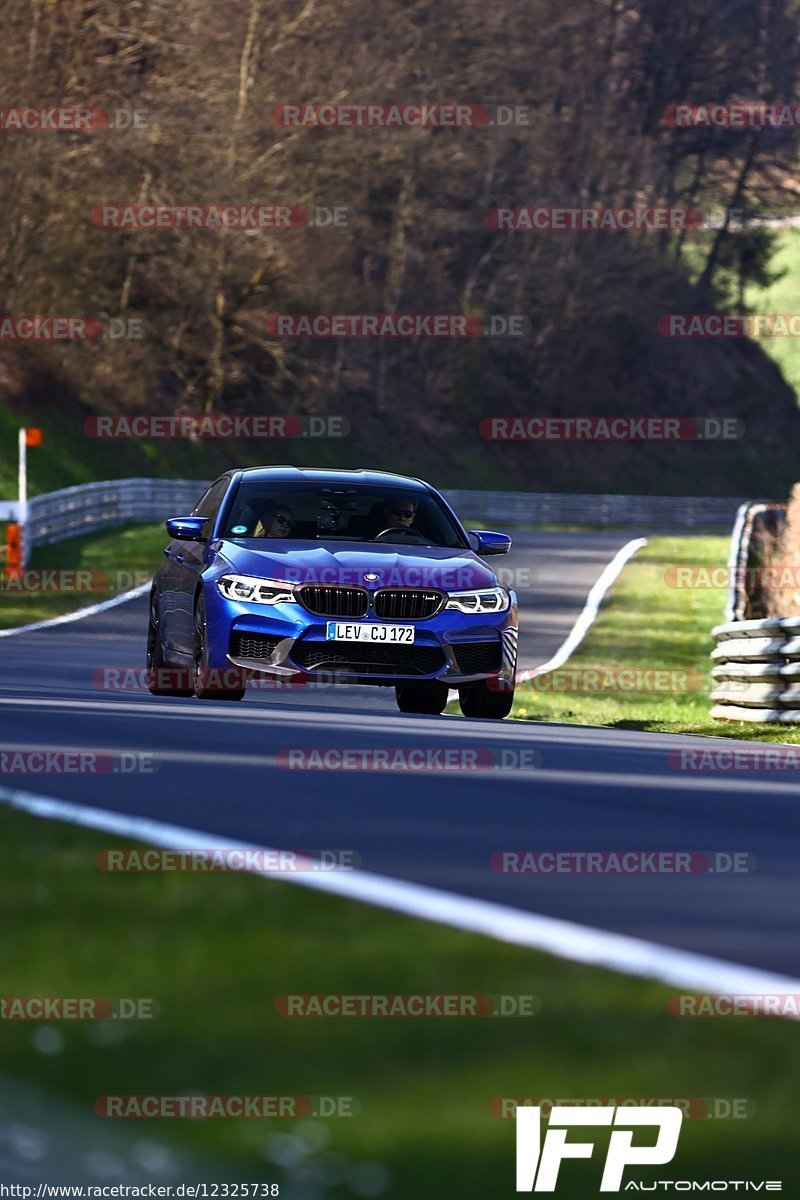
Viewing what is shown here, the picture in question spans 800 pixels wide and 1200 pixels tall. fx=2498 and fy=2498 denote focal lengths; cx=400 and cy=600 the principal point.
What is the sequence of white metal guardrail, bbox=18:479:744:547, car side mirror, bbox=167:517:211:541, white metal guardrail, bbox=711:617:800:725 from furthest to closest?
1. white metal guardrail, bbox=18:479:744:547
2. white metal guardrail, bbox=711:617:800:725
3. car side mirror, bbox=167:517:211:541

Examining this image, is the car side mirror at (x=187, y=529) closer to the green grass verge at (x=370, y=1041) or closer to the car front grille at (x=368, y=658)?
the car front grille at (x=368, y=658)

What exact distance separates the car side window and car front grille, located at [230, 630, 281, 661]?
1.33 metres

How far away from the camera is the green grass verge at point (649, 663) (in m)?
21.9

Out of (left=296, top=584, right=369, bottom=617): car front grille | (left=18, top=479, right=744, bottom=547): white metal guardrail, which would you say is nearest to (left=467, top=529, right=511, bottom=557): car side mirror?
(left=296, top=584, right=369, bottom=617): car front grille

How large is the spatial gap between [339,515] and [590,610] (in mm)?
22605

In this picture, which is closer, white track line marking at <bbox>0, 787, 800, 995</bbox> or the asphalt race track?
white track line marking at <bbox>0, 787, 800, 995</bbox>

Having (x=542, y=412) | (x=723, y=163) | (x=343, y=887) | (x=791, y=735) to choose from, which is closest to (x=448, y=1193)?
(x=343, y=887)

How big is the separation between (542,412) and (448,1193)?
281 ft

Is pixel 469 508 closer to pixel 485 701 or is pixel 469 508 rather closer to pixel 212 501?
pixel 212 501

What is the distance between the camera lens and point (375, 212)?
80.6 metres

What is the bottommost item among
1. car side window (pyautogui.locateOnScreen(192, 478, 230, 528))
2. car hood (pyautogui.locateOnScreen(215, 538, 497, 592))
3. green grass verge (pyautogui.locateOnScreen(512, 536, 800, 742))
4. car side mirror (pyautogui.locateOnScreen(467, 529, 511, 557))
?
green grass verge (pyautogui.locateOnScreen(512, 536, 800, 742))

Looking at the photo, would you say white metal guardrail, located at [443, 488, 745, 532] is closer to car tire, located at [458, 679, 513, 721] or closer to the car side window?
the car side window

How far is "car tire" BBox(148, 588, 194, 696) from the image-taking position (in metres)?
17.8

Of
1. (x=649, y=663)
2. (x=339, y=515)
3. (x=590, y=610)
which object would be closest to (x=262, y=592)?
(x=339, y=515)
